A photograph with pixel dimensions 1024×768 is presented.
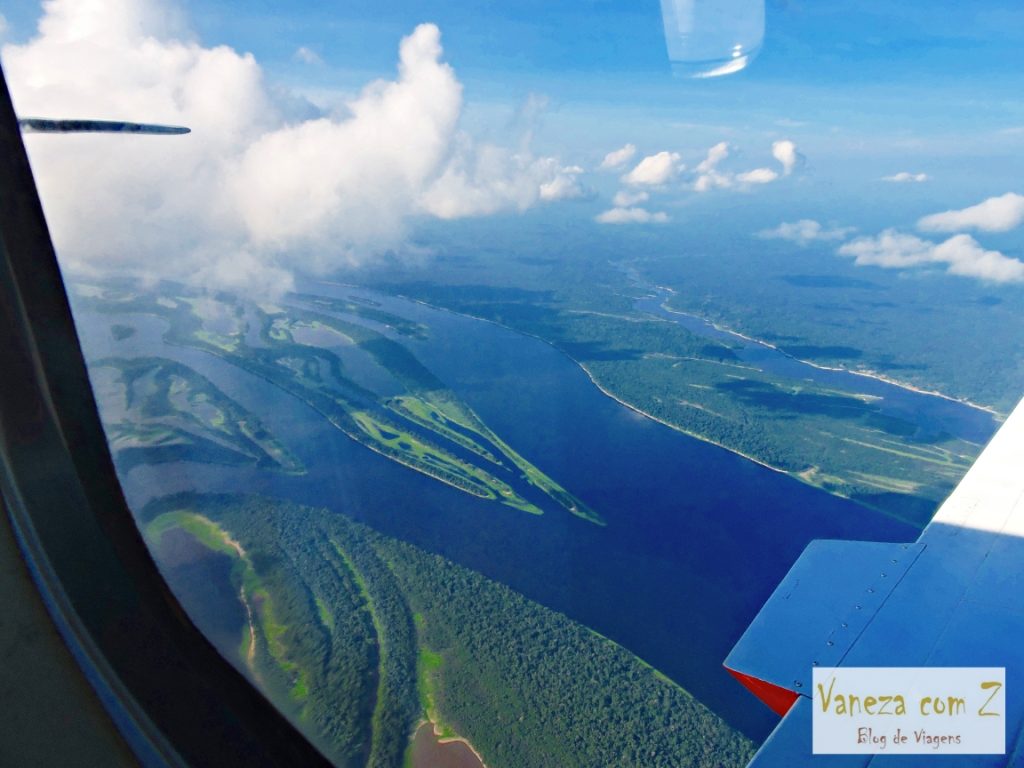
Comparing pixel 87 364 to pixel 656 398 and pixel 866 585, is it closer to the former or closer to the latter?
pixel 866 585

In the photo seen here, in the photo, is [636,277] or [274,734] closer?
[274,734]

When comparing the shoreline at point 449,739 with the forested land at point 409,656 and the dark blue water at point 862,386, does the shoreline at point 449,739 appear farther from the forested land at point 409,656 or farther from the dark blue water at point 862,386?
the dark blue water at point 862,386

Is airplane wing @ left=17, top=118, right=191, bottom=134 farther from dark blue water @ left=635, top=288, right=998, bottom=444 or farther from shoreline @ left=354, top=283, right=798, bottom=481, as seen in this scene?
shoreline @ left=354, top=283, right=798, bottom=481

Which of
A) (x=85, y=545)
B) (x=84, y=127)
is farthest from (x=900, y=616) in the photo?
(x=84, y=127)

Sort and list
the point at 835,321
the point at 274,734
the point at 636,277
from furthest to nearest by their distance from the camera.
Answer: the point at 636,277, the point at 835,321, the point at 274,734

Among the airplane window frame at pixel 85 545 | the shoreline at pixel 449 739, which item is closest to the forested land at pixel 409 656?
the shoreline at pixel 449 739

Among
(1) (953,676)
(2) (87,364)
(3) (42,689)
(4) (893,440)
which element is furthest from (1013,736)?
(4) (893,440)

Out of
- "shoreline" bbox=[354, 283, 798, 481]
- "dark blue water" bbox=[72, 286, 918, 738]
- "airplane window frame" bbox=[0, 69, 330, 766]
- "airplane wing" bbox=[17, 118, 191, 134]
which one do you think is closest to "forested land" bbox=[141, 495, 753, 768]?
"airplane window frame" bbox=[0, 69, 330, 766]
